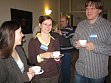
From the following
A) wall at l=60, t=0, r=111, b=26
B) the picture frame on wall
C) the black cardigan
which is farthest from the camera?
wall at l=60, t=0, r=111, b=26

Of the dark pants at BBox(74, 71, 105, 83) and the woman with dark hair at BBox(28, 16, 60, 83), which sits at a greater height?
the woman with dark hair at BBox(28, 16, 60, 83)

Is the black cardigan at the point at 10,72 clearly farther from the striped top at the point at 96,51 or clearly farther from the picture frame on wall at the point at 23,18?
the picture frame on wall at the point at 23,18

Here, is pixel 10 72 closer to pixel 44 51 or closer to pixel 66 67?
pixel 44 51

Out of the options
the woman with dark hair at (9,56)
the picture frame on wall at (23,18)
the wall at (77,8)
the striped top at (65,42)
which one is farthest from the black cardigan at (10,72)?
the wall at (77,8)

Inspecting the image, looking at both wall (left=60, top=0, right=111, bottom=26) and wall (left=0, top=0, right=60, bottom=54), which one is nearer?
wall (left=0, top=0, right=60, bottom=54)

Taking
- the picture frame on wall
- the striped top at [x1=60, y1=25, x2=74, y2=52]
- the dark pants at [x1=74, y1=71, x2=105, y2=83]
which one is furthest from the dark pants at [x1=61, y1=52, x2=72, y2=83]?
the picture frame on wall

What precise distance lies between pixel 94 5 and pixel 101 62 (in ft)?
2.09

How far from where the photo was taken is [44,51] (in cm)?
250

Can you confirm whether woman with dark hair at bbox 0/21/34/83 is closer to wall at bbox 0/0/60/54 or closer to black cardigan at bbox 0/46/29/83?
black cardigan at bbox 0/46/29/83

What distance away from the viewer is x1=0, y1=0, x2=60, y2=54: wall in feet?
16.5

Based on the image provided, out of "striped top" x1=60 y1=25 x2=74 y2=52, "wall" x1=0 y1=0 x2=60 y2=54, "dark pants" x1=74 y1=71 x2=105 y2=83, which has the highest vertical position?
"wall" x1=0 y1=0 x2=60 y2=54

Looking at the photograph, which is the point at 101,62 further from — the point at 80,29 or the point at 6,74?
the point at 6,74

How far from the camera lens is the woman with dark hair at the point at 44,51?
8.20ft

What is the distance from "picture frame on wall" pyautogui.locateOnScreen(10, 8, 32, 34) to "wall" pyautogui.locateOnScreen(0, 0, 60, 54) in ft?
0.40
